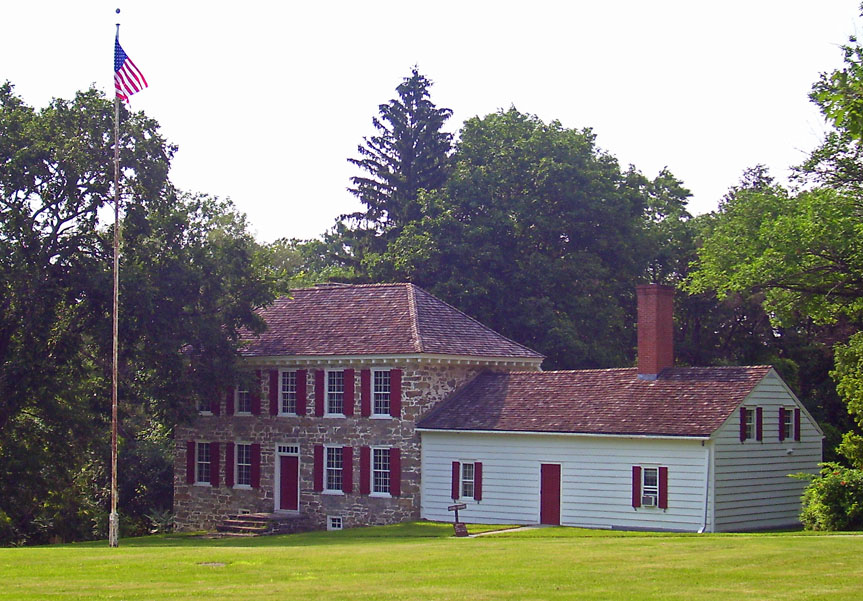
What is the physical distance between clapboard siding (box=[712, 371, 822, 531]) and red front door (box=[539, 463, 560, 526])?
470 centimetres

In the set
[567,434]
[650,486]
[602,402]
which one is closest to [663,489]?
[650,486]

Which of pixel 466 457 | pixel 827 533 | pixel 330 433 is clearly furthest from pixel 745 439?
pixel 330 433

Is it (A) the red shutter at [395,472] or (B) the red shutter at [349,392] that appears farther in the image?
(B) the red shutter at [349,392]

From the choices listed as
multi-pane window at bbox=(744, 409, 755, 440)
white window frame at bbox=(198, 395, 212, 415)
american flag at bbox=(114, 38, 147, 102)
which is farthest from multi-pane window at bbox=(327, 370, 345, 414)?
multi-pane window at bbox=(744, 409, 755, 440)

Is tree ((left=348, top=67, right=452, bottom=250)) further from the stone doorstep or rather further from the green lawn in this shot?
the green lawn

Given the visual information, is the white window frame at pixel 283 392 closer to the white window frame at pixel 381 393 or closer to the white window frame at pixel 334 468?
the white window frame at pixel 334 468

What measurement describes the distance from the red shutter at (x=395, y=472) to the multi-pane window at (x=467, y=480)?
2.22 m

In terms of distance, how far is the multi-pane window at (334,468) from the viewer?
1543 inches

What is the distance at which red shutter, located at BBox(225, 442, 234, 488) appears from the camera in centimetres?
4169

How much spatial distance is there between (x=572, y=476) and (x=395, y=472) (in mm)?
6202

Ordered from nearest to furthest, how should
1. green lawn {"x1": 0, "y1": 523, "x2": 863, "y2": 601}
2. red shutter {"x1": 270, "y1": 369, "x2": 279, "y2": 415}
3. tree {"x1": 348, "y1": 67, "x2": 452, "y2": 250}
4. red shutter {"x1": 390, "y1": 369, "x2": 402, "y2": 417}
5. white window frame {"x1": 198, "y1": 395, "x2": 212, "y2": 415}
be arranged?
green lawn {"x1": 0, "y1": 523, "x2": 863, "y2": 601}
red shutter {"x1": 390, "y1": 369, "x2": 402, "y2": 417}
red shutter {"x1": 270, "y1": 369, "x2": 279, "y2": 415}
white window frame {"x1": 198, "y1": 395, "x2": 212, "y2": 415}
tree {"x1": 348, "y1": 67, "x2": 452, "y2": 250}

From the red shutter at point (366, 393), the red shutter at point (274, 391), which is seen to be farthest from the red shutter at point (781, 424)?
the red shutter at point (274, 391)

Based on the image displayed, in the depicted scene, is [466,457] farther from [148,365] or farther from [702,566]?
[702,566]

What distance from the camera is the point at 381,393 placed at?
38.2 m
